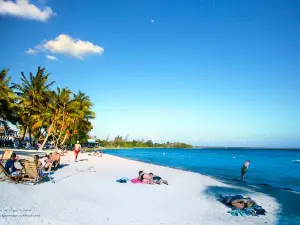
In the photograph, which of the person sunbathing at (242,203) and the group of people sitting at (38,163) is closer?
the person sunbathing at (242,203)

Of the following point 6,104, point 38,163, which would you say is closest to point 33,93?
point 6,104

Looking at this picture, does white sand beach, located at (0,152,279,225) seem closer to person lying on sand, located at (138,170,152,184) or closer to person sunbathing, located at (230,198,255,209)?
person sunbathing, located at (230,198,255,209)

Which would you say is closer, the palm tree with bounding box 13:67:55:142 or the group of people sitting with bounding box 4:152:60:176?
the group of people sitting with bounding box 4:152:60:176

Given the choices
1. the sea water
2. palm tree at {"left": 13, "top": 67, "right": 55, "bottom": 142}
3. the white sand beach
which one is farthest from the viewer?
palm tree at {"left": 13, "top": 67, "right": 55, "bottom": 142}

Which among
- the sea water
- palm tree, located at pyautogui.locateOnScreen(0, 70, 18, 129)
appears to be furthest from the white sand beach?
palm tree, located at pyautogui.locateOnScreen(0, 70, 18, 129)

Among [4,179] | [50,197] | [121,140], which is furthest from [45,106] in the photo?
[121,140]

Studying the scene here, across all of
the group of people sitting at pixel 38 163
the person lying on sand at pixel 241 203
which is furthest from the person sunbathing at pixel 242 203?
the group of people sitting at pixel 38 163

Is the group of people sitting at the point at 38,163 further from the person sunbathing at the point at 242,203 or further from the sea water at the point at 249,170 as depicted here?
the sea water at the point at 249,170

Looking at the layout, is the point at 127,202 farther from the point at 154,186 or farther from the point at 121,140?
the point at 121,140

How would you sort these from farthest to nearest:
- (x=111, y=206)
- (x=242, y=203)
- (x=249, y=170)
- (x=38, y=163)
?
(x=249, y=170)
(x=38, y=163)
(x=242, y=203)
(x=111, y=206)

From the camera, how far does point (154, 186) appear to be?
10.6 meters

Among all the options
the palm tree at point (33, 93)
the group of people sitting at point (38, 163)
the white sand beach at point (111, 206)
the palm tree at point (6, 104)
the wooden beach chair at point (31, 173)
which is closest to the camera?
the white sand beach at point (111, 206)

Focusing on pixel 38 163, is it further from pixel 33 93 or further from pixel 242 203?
pixel 33 93

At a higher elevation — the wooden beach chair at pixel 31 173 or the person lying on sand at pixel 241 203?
the wooden beach chair at pixel 31 173
